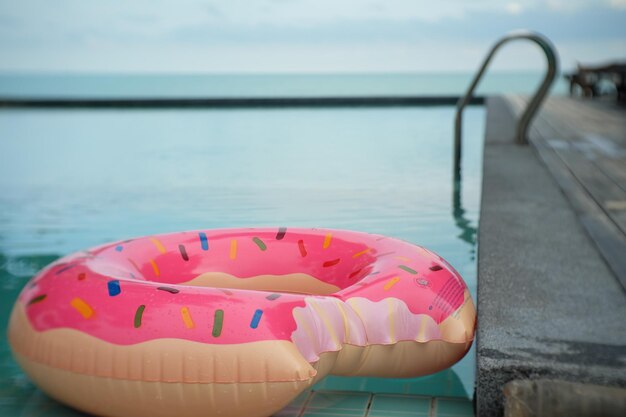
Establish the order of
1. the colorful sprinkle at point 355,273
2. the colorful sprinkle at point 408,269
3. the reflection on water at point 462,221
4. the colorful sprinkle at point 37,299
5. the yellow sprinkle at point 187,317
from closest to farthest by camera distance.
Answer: the yellow sprinkle at point 187,317 → the colorful sprinkle at point 37,299 → the colorful sprinkle at point 408,269 → the colorful sprinkle at point 355,273 → the reflection on water at point 462,221

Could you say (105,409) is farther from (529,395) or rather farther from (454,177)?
(454,177)

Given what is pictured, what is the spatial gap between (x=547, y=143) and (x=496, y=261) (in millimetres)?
3559

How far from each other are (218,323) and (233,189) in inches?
176

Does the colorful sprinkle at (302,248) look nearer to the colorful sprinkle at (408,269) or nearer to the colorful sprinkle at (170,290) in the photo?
the colorful sprinkle at (408,269)

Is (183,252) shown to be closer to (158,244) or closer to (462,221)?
(158,244)

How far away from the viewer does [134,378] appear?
1.65 m

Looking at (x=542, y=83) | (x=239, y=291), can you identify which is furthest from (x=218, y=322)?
(x=542, y=83)

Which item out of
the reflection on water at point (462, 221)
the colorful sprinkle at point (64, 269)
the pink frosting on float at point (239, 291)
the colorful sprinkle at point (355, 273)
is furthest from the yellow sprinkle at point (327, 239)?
the reflection on water at point (462, 221)

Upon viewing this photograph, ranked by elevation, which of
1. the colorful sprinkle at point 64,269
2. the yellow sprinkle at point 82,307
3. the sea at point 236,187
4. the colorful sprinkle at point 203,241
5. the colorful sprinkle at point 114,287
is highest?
the colorful sprinkle at point 114,287

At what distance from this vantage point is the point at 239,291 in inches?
69.1

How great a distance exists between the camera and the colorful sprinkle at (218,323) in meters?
1.65

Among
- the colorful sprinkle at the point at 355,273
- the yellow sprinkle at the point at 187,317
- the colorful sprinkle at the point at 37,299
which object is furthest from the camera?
the colorful sprinkle at the point at 355,273

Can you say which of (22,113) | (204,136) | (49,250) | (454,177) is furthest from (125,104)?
(49,250)

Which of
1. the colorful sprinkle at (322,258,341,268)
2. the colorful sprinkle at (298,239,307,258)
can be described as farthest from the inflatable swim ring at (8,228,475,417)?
the colorful sprinkle at (298,239,307,258)
